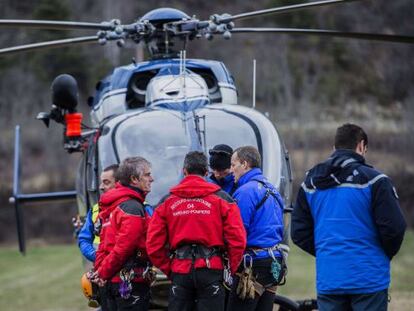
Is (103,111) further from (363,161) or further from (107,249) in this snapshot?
(363,161)

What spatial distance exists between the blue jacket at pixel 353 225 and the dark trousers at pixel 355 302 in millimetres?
47

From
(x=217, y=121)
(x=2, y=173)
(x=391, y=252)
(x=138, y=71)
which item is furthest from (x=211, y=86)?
Result: (x=2, y=173)

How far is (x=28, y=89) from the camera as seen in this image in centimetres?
4191

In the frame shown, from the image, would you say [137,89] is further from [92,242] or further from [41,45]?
[92,242]

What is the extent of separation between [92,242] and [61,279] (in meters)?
14.9

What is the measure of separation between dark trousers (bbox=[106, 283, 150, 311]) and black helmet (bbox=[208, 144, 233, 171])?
1116 mm

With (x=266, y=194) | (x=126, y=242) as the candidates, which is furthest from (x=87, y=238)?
(x=266, y=194)

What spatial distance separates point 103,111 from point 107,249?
10.9 ft

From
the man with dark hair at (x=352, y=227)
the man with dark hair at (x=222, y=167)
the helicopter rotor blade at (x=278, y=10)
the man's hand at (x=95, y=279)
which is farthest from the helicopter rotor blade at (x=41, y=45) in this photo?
the man with dark hair at (x=352, y=227)

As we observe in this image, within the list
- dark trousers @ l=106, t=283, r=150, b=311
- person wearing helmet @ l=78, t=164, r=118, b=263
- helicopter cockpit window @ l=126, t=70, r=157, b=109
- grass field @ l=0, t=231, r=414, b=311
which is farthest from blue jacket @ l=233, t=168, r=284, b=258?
grass field @ l=0, t=231, r=414, b=311

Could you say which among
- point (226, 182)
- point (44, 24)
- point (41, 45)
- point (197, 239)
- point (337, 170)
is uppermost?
point (44, 24)

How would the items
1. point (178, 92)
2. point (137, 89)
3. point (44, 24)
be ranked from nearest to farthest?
1. point (44, 24)
2. point (178, 92)
3. point (137, 89)

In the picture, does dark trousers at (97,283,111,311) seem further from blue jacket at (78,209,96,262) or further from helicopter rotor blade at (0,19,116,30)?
helicopter rotor blade at (0,19,116,30)

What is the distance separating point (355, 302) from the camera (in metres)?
6.68
